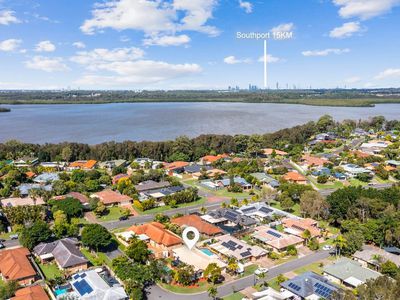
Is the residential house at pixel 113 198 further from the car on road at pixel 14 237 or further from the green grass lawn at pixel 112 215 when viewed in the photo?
the car on road at pixel 14 237

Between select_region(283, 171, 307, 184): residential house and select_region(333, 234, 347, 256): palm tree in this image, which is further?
select_region(283, 171, 307, 184): residential house

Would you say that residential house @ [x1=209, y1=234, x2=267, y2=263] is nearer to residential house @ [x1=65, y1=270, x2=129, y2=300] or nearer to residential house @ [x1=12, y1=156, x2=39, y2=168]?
residential house @ [x1=65, y1=270, x2=129, y2=300]

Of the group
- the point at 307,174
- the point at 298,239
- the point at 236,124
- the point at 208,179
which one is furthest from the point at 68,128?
the point at 298,239

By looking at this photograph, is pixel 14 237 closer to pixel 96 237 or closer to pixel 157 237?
pixel 96 237

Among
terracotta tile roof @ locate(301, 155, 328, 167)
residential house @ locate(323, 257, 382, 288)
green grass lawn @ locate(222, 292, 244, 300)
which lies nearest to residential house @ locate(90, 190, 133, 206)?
green grass lawn @ locate(222, 292, 244, 300)

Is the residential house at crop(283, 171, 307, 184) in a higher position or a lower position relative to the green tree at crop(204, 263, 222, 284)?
lower
